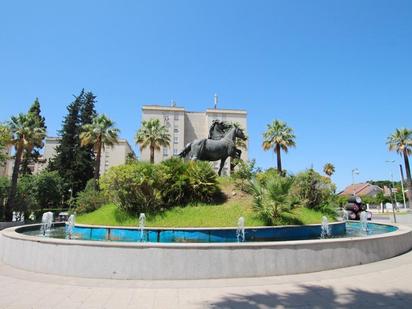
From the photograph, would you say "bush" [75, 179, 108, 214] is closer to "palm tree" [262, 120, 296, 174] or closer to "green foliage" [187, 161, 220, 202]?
"green foliage" [187, 161, 220, 202]

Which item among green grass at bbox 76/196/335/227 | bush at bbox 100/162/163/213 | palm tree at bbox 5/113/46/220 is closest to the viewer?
green grass at bbox 76/196/335/227

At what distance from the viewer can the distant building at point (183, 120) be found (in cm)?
8212

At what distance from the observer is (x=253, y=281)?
24.1 ft

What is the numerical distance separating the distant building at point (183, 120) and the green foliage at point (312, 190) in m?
64.1

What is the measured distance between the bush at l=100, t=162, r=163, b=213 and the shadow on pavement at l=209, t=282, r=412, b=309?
8.12 metres

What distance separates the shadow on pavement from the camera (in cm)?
564

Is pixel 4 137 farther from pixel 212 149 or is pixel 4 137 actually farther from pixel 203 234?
pixel 203 234

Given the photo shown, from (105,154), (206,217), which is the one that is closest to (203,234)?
(206,217)

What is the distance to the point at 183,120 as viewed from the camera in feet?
276

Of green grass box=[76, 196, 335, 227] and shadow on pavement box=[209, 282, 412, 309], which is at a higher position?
green grass box=[76, 196, 335, 227]

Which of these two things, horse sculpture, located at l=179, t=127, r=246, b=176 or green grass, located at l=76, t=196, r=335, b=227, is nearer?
green grass, located at l=76, t=196, r=335, b=227

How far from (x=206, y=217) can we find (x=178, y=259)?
569 centimetres

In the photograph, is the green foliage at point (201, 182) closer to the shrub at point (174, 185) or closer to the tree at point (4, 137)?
the shrub at point (174, 185)

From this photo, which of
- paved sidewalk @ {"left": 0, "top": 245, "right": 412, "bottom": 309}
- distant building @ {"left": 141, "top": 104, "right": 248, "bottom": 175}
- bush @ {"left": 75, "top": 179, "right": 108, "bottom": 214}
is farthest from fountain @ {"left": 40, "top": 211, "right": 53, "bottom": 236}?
distant building @ {"left": 141, "top": 104, "right": 248, "bottom": 175}
